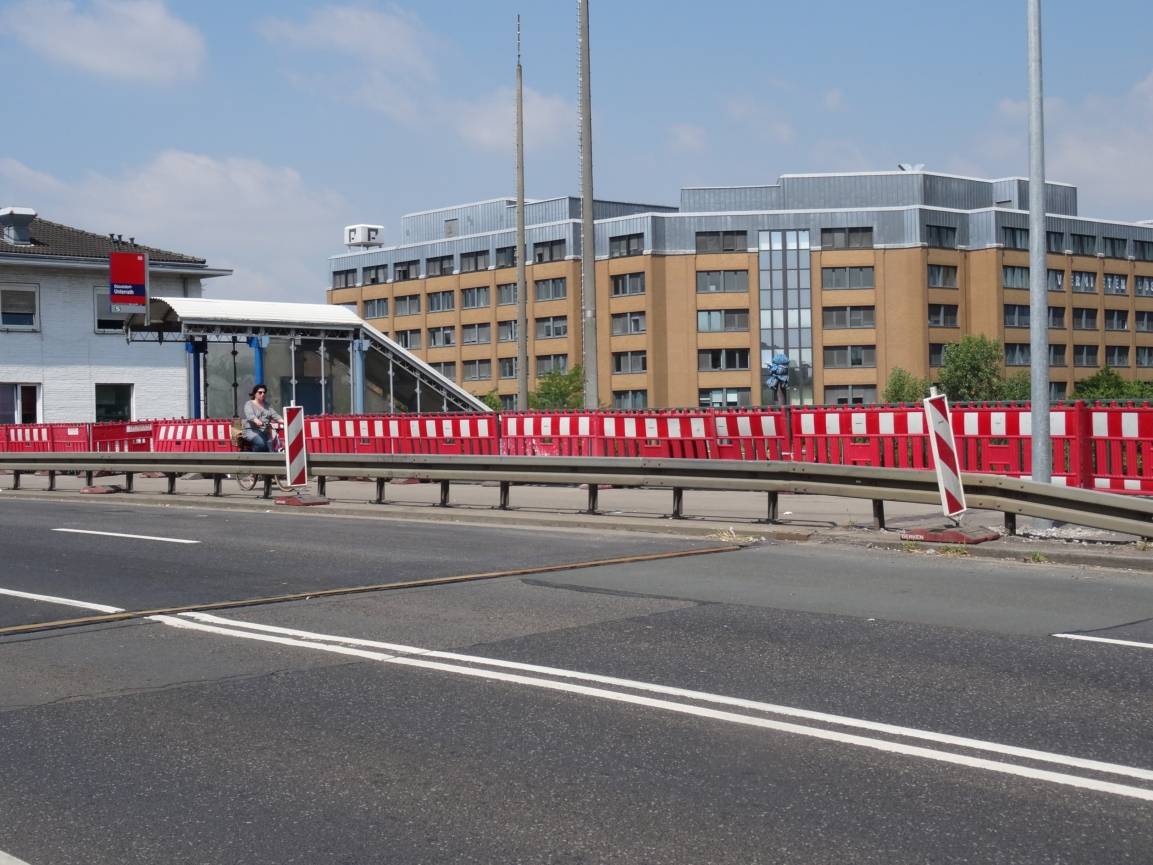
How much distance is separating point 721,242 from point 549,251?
15.2 m

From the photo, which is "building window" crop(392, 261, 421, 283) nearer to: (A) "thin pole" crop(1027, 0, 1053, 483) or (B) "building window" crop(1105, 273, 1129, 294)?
(B) "building window" crop(1105, 273, 1129, 294)

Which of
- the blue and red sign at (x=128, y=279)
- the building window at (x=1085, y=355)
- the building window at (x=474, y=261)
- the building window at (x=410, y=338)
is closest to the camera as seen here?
the blue and red sign at (x=128, y=279)

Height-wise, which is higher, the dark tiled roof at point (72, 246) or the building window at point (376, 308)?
the building window at point (376, 308)

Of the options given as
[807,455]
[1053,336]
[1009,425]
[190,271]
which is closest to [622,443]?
[807,455]

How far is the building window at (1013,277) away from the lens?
341 ft

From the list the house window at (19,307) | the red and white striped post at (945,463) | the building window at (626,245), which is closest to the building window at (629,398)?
the building window at (626,245)

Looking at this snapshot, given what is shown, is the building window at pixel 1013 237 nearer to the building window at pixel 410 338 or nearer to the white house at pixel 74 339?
the building window at pixel 410 338

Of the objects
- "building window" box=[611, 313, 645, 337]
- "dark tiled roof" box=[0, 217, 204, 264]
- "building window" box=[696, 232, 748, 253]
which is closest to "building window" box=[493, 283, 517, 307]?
"building window" box=[611, 313, 645, 337]

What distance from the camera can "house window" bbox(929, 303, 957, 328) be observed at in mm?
102938

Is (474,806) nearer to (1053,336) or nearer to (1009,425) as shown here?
(1009,425)

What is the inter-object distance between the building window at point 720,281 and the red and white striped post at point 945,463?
298 ft

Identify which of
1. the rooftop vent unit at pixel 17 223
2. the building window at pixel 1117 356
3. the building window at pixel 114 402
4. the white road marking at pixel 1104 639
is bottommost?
the white road marking at pixel 1104 639

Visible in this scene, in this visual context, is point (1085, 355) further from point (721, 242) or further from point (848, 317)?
point (721, 242)

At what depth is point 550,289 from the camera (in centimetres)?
11200
